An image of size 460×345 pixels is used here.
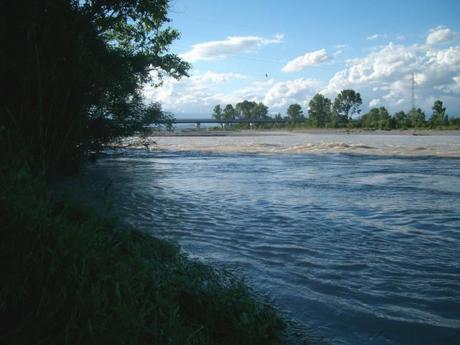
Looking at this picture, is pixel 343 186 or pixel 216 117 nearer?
pixel 343 186

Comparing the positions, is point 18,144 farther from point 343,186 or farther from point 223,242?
point 343,186

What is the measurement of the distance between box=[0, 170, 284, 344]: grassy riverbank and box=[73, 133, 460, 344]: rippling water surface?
1156 mm

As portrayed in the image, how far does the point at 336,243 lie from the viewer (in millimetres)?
7344

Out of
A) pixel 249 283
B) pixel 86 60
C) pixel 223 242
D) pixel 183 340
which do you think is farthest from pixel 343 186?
pixel 183 340

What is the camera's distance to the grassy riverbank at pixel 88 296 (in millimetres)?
2609

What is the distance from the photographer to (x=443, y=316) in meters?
4.51

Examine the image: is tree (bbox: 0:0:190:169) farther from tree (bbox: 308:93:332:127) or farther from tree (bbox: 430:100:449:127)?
tree (bbox: 308:93:332:127)

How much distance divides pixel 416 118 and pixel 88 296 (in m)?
101

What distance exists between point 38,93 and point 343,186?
12.7 meters

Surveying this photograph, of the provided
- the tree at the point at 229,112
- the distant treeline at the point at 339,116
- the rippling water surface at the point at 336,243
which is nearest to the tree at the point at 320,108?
the distant treeline at the point at 339,116

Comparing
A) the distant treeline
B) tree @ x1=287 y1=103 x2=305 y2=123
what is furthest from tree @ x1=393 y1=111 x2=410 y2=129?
tree @ x1=287 y1=103 x2=305 y2=123

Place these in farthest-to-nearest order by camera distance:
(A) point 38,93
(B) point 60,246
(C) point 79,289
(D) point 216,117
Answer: (D) point 216,117 → (A) point 38,93 → (B) point 60,246 → (C) point 79,289

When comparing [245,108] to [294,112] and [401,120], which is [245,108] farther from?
[401,120]

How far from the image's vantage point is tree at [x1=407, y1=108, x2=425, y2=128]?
288 feet
